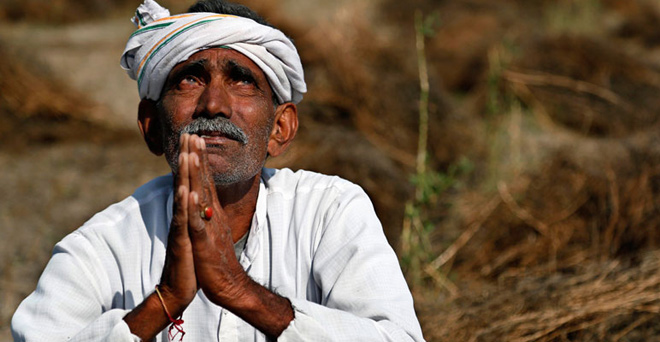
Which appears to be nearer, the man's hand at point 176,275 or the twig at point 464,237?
the man's hand at point 176,275

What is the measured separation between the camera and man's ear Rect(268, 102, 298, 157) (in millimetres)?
2463

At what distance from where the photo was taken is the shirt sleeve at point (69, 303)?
1982 mm

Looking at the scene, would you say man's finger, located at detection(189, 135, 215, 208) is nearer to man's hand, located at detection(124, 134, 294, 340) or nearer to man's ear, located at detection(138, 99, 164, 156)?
man's hand, located at detection(124, 134, 294, 340)

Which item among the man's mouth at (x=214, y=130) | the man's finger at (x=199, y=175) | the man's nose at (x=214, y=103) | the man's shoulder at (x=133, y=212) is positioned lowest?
the man's shoulder at (x=133, y=212)

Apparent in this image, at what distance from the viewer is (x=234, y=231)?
2375 millimetres

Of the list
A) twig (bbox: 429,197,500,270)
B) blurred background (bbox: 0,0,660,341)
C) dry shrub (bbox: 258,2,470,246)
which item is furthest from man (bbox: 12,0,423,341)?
dry shrub (bbox: 258,2,470,246)

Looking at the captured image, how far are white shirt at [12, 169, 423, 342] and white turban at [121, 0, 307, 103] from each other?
1.07 ft

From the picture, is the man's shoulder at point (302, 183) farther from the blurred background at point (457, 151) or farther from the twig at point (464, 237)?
the twig at point (464, 237)

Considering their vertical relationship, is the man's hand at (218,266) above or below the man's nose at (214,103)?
below

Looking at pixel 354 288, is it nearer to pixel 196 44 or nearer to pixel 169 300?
pixel 169 300

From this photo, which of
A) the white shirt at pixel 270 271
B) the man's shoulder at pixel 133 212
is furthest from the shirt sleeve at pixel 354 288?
the man's shoulder at pixel 133 212

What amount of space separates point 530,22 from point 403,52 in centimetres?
489

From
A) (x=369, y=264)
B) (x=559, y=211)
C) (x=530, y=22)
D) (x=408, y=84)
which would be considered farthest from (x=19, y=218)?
(x=530, y=22)

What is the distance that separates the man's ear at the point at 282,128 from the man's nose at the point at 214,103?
29cm
